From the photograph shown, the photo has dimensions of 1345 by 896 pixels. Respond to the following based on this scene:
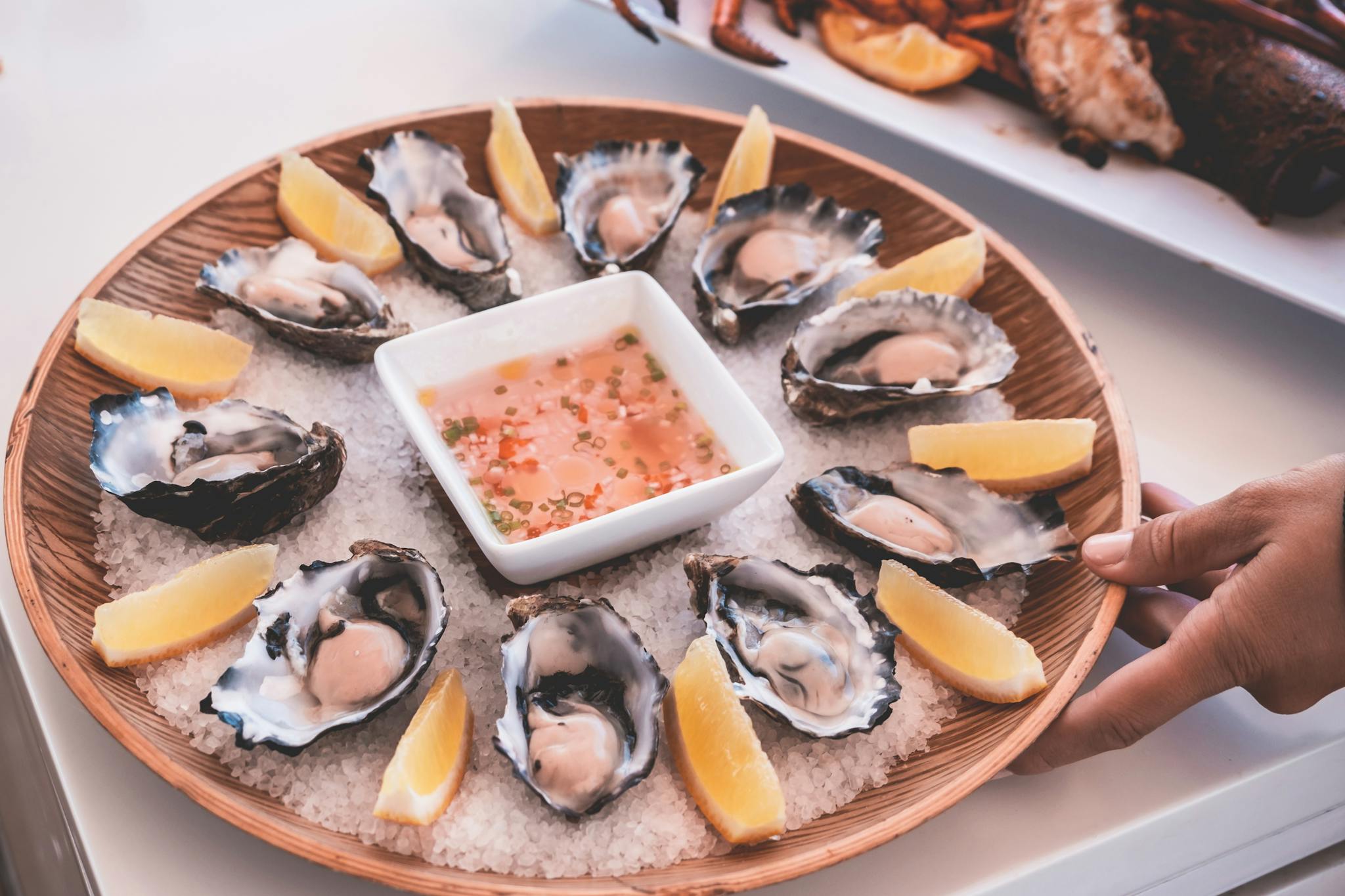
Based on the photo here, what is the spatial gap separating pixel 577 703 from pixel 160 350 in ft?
A: 2.62

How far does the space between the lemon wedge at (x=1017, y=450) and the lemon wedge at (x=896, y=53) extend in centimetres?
91

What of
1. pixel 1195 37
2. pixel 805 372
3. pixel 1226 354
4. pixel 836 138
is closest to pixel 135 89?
pixel 836 138

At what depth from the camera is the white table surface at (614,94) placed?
122cm

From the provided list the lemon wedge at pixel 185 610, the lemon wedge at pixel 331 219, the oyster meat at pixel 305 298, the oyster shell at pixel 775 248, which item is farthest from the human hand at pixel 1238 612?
the lemon wedge at pixel 331 219

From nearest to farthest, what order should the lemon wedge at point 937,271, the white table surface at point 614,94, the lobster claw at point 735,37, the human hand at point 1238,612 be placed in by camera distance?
the human hand at point 1238,612, the white table surface at point 614,94, the lemon wedge at point 937,271, the lobster claw at point 735,37

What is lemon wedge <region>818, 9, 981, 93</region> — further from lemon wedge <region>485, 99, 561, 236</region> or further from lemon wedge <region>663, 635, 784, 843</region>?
lemon wedge <region>663, 635, 784, 843</region>

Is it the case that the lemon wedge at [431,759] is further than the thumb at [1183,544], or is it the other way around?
the thumb at [1183,544]

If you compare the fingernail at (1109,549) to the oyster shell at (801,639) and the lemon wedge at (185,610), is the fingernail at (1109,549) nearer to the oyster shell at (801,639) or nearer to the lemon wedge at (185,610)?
the oyster shell at (801,639)

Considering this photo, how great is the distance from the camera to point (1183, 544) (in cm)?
122

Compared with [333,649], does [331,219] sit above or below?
above

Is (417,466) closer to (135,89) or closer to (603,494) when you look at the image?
(603,494)

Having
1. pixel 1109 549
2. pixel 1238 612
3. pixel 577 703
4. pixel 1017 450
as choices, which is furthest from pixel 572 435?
pixel 1238 612

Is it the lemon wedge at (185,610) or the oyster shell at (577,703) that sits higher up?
the lemon wedge at (185,610)

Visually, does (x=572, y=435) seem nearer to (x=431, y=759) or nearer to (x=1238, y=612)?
(x=431, y=759)
